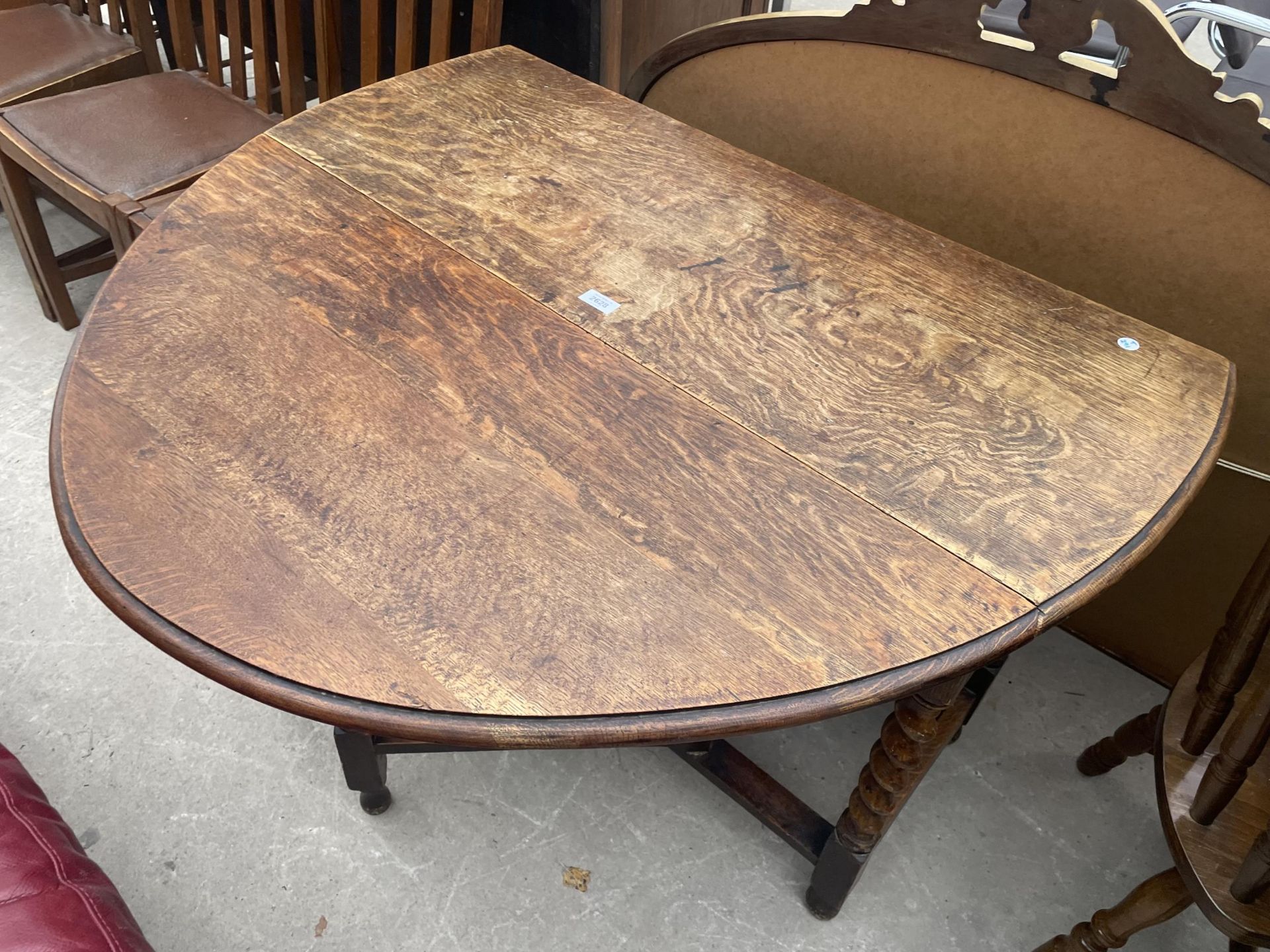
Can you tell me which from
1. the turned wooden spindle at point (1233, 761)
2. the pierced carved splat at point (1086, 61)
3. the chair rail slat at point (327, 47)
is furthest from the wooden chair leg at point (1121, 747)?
the chair rail slat at point (327, 47)

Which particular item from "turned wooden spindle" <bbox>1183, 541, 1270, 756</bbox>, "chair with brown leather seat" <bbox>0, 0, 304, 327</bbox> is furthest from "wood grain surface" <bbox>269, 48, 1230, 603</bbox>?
"chair with brown leather seat" <bbox>0, 0, 304, 327</bbox>

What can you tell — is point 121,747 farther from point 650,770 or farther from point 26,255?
point 26,255

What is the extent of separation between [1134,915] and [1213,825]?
18 centimetres

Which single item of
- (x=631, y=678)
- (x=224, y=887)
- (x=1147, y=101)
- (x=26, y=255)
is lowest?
(x=224, y=887)

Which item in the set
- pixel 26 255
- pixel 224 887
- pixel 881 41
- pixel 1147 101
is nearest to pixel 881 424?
pixel 1147 101

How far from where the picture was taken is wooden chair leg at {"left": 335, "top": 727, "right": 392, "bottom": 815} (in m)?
1.43

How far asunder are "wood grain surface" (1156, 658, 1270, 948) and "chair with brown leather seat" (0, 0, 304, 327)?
210 centimetres

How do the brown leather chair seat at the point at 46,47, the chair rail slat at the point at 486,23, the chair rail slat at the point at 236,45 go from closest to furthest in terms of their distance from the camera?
the chair rail slat at the point at 486,23 < the chair rail slat at the point at 236,45 < the brown leather chair seat at the point at 46,47

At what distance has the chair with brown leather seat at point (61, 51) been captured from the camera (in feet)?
7.36

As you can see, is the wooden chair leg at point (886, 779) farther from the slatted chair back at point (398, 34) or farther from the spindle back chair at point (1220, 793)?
the slatted chair back at point (398, 34)

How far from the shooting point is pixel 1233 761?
3.38ft

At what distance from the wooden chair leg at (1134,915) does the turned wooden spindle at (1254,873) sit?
0.09 meters

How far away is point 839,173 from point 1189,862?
49.3 inches

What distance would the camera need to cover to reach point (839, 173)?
1746mm
